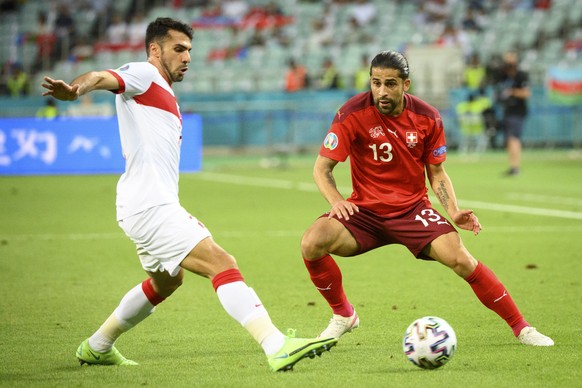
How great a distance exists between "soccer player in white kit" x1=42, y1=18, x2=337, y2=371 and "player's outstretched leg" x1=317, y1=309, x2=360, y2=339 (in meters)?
1.30

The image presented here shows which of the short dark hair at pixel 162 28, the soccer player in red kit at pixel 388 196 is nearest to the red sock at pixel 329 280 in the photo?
the soccer player in red kit at pixel 388 196

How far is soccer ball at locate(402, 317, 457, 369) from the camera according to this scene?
20.5ft

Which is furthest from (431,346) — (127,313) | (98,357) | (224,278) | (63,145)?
(63,145)

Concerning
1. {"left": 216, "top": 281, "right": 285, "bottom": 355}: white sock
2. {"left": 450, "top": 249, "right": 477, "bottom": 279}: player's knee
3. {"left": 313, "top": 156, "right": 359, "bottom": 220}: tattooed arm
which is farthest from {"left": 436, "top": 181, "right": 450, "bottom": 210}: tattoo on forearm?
{"left": 216, "top": 281, "right": 285, "bottom": 355}: white sock

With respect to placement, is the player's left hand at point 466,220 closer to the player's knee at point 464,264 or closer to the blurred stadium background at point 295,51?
the player's knee at point 464,264

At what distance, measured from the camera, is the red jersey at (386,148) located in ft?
23.9

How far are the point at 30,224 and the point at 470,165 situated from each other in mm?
13591

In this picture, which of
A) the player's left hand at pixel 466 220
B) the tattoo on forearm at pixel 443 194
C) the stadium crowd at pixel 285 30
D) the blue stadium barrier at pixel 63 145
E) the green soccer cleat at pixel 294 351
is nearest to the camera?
the green soccer cleat at pixel 294 351

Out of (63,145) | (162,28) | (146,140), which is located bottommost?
(63,145)

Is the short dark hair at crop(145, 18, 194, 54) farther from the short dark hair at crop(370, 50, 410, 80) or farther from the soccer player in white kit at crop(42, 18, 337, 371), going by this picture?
the short dark hair at crop(370, 50, 410, 80)

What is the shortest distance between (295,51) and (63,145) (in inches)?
403

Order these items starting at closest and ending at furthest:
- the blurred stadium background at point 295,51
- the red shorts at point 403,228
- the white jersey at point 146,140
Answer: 1. the white jersey at point 146,140
2. the red shorts at point 403,228
3. the blurred stadium background at point 295,51

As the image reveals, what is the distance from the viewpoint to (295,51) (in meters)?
32.8

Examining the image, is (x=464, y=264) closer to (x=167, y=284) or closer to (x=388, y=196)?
(x=388, y=196)
